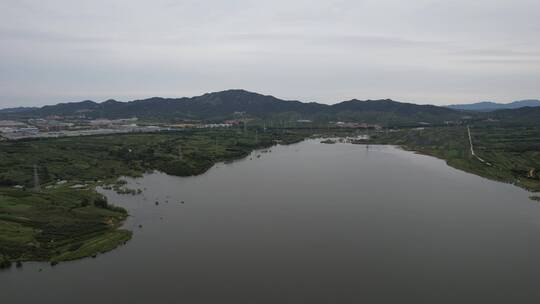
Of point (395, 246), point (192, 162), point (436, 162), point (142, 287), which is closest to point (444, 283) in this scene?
point (395, 246)

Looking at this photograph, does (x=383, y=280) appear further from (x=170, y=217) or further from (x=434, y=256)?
(x=170, y=217)

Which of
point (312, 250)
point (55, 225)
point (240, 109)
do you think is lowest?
point (312, 250)

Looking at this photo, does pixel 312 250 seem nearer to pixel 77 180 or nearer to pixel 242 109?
pixel 77 180

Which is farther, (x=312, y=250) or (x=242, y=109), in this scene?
(x=242, y=109)

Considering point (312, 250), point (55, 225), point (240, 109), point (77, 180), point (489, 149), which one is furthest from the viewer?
point (240, 109)

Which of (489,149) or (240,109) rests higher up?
(240,109)

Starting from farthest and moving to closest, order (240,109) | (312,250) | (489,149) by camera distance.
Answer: (240,109) → (489,149) → (312,250)

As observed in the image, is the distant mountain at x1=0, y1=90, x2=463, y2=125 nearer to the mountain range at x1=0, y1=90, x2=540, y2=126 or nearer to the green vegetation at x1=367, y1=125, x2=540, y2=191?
the mountain range at x1=0, y1=90, x2=540, y2=126

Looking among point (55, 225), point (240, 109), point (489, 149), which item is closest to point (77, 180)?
point (55, 225)
